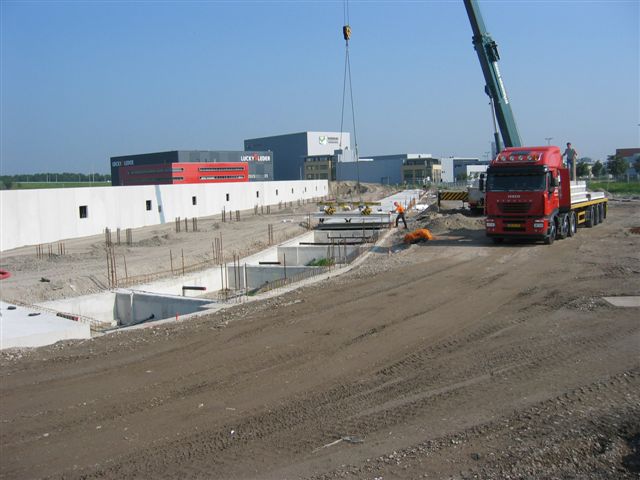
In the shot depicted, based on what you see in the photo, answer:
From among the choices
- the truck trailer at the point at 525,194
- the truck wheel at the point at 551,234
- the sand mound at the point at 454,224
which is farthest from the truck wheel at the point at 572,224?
the sand mound at the point at 454,224

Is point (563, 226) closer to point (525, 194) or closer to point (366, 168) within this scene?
point (525, 194)

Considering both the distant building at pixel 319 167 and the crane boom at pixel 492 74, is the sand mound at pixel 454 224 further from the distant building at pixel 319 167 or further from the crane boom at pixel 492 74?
the distant building at pixel 319 167

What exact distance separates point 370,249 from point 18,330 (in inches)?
482

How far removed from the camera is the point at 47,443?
6.29 metres

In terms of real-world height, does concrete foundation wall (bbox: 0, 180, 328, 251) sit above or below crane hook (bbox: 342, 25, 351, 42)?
below

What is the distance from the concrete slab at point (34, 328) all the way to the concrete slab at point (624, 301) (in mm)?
11001

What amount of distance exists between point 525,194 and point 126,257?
51.1 feet

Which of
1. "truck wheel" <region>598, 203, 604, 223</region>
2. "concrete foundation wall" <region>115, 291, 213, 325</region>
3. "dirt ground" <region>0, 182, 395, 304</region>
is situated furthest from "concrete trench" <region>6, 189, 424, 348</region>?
"truck wheel" <region>598, 203, 604, 223</region>

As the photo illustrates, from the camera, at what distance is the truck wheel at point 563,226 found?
2127 cm

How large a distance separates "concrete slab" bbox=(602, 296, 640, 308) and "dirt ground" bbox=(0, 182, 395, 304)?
15.1 meters

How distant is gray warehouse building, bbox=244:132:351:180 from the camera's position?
123 m

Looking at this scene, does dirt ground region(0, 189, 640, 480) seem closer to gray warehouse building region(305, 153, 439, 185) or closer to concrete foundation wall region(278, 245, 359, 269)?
concrete foundation wall region(278, 245, 359, 269)

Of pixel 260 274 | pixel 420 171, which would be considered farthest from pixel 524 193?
pixel 420 171

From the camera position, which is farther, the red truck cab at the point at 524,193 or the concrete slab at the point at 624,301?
the red truck cab at the point at 524,193
